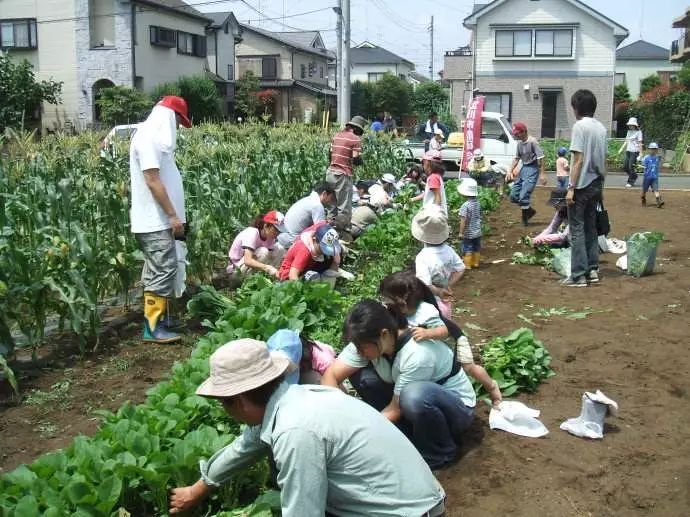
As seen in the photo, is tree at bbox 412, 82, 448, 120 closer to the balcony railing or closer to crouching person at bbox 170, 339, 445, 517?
the balcony railing

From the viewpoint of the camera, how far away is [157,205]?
588 cm

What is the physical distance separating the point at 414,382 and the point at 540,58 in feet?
121

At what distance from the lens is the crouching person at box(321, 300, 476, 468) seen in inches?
148

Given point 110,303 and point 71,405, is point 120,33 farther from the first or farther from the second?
point 71,405

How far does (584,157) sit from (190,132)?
18.3 feet

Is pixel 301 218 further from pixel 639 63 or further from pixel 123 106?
pixel 639 63

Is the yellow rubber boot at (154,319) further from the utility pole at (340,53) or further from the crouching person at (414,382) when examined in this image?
the utility pole at (340,53)

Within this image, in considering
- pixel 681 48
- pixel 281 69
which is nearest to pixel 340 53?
pixel 281 69

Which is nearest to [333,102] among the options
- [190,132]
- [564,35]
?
[564,35]

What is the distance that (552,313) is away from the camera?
22.5ft

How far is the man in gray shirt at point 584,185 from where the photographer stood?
769 cm

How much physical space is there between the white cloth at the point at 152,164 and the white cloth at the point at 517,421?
9.74 feet

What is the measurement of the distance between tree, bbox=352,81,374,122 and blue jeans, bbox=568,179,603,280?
45137 mm

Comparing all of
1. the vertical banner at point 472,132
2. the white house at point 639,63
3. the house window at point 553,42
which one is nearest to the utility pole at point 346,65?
the vertical banner at point 472,132
